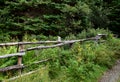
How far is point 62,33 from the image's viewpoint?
18.3m

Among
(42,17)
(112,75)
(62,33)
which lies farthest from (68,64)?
(42,17)

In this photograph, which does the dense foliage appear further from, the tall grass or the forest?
the tall grass

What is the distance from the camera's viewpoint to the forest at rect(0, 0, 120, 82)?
8307 mm

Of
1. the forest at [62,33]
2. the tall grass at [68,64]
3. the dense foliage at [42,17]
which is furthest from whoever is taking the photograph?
the dense foliage at [42,17]

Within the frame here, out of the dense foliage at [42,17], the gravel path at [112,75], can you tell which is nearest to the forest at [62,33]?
the dense foliage at [42,17]

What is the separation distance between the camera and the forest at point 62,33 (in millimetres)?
8307

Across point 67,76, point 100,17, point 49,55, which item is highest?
point 49,55

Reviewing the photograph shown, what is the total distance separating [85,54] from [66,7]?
24.6 feet

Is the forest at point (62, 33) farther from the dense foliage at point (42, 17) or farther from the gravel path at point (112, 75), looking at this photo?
the gravel path at point (112, 75)

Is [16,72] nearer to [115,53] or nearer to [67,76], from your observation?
[67,76]

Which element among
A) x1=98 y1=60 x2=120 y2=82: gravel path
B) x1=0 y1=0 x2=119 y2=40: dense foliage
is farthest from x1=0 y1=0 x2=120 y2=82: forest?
x1=98 y1=60 x2=120 y2=82: gravel path

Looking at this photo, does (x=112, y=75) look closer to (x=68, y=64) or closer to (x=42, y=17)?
(x=68, y=64)

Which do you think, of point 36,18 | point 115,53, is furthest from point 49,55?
point 36,18

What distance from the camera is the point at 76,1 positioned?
19.1 meters
